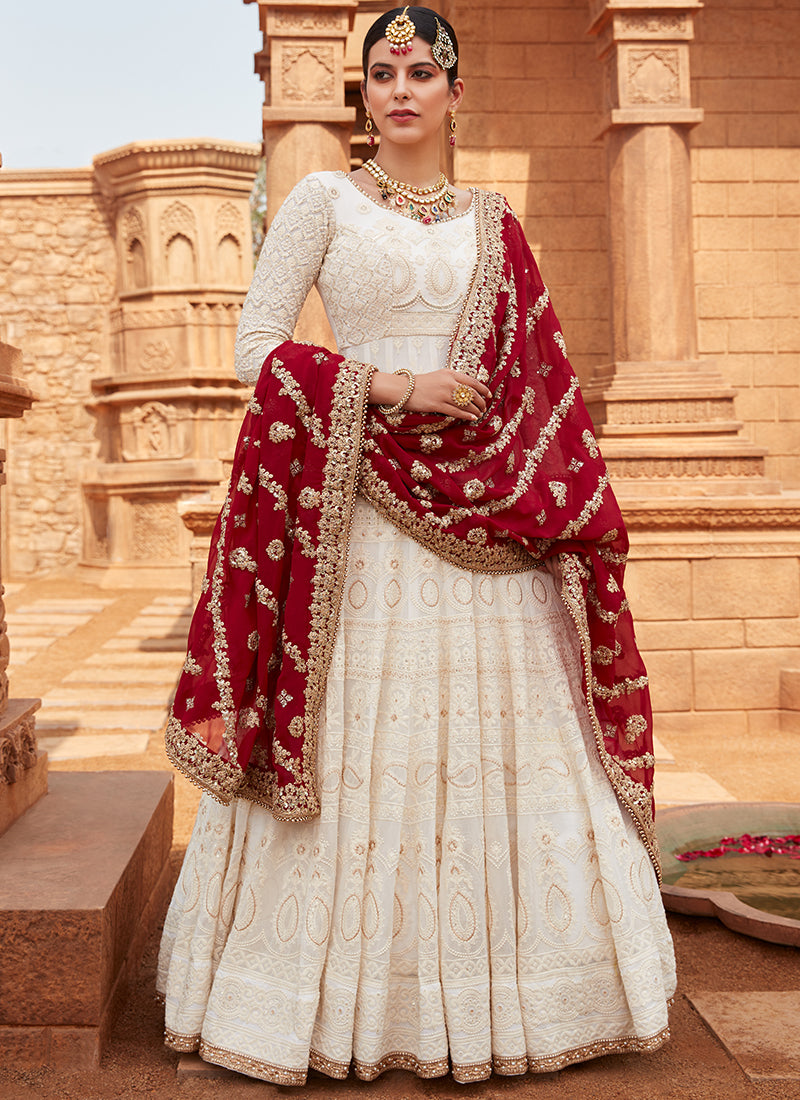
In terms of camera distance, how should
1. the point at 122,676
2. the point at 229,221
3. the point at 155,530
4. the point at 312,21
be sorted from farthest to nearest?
the point at 229,221 < the point at 155,530 < the point at 122,676 < the point at 312,21

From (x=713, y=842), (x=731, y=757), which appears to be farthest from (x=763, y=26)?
(x=713, y=842)

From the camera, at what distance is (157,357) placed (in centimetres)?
Result: 1349

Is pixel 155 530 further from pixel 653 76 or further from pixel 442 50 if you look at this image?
pixel 442 50

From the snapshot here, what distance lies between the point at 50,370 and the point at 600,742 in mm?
13637

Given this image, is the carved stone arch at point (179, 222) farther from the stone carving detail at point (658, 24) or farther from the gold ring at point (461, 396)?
the gold ring at point (461, 396)

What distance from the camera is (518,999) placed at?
1.94 meters

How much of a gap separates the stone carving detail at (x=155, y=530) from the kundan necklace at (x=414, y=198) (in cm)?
1118

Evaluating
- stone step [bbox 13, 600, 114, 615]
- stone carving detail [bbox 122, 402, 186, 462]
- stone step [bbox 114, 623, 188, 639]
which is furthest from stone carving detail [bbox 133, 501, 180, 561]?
stone step [bbox 114, 623, 188, 639]

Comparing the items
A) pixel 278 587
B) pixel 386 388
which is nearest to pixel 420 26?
pixel 386 388

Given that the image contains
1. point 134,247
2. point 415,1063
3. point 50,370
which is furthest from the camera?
point 50,370

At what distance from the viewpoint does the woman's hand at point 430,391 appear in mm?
1981

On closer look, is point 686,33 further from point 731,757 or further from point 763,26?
point 731,757

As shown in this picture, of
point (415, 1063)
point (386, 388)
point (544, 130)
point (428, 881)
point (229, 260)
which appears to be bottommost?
point (415, 1063)

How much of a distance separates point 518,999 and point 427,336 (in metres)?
1.23
